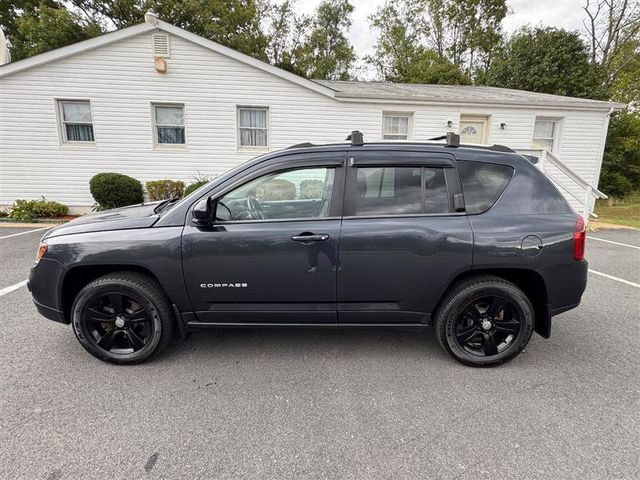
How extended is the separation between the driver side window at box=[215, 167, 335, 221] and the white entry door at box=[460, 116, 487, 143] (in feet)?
31.9

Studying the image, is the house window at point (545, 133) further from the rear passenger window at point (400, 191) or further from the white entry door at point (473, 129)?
the rear passenger window at point (400, 191)

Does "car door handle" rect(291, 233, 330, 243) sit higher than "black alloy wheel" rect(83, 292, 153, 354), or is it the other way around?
"car door handle" rect(291, 233, 330, 243)

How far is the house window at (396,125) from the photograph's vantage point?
34.5 feet

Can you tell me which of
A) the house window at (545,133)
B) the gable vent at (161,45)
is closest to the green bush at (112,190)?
the gable vent at (161,45)

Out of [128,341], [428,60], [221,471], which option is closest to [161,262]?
[128,341]

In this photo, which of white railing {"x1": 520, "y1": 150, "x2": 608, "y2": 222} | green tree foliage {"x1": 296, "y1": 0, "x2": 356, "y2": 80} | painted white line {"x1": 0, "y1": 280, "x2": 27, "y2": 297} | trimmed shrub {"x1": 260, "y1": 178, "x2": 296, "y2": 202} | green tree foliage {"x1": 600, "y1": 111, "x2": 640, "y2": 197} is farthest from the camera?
green tree foliage {"x1": 296, "y1": 0, "x2": 356, "y2": 80}

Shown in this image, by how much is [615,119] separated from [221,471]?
2309 centimetres

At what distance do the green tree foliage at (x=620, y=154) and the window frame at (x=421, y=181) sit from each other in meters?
19.4

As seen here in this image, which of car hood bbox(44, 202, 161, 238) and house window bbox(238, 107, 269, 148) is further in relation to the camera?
house window bbox(238, 107, 269, 148)

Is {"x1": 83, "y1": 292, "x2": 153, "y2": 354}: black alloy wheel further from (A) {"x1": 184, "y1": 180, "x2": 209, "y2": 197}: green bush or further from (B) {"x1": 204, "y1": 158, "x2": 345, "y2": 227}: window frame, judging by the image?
(A) {"x1": 184, "y1": 180, "x2": 209, "y2": 197}: green bush

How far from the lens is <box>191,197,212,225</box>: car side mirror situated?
7.90 feet

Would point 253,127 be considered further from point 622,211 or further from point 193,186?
point 622,211

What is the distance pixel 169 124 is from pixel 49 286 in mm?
8274

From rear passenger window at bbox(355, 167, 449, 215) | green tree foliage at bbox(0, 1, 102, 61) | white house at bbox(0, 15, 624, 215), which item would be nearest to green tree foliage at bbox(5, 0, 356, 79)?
green tree foliage at bbox(0, 1, 102, 61)
